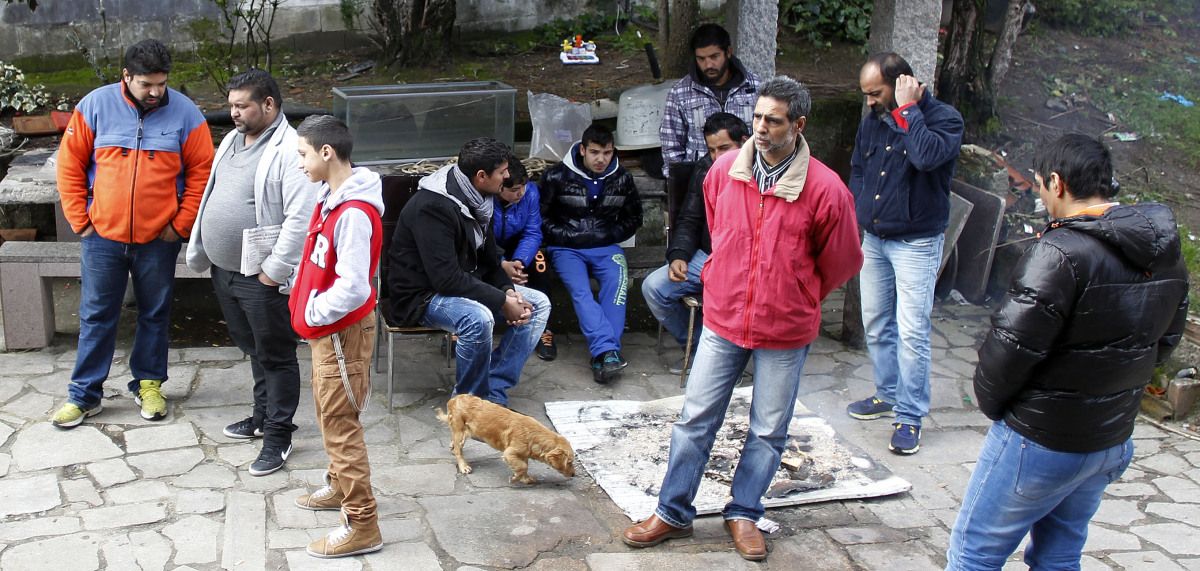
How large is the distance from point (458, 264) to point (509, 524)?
1.48 metres

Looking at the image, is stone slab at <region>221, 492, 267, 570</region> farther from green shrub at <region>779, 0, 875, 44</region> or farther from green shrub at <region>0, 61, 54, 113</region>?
green shrub at <region>779, 0, 875, 44</region>

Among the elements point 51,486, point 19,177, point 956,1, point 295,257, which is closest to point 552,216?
point 295,257

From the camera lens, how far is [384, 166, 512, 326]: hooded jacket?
17.9 feet

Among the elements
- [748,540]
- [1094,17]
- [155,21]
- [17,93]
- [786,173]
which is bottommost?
[748,540]

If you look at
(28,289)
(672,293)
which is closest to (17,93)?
(28,289)

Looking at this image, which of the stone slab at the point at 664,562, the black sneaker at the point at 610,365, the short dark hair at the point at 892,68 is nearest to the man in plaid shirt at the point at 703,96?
the black sneaker at the point at 610,365

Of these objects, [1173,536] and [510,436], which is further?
[510,436]

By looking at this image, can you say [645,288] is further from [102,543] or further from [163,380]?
[102,543]

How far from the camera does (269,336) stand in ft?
16.1

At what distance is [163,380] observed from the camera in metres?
5.59

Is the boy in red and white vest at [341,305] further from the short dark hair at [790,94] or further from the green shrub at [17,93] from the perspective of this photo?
the green shrub at [17,93]

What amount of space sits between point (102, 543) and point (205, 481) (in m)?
0.62

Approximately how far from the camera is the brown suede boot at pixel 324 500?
15.1 ft

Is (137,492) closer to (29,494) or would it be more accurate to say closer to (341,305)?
(29,494)
